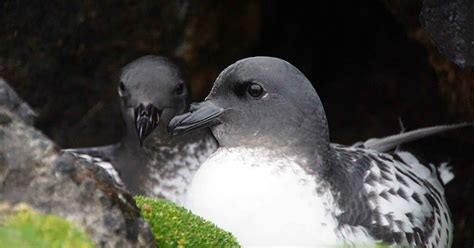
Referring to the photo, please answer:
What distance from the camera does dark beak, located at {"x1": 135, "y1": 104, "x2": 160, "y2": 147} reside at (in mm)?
5660

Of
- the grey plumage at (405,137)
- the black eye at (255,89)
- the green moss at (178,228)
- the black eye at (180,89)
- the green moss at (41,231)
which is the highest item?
the green moss at (41,231)

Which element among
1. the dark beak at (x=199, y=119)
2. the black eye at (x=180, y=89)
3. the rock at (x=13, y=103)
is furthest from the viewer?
the black eye at (x=180, y=89)

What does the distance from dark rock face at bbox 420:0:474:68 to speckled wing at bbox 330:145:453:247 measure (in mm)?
756

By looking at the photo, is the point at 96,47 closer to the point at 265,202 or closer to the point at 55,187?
the point at 265,202

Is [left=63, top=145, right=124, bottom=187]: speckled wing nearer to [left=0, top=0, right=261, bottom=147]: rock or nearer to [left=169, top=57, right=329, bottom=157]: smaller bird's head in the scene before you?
[left=0, top=0, right=261, bottom=147]: rock

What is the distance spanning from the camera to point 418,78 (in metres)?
8.21

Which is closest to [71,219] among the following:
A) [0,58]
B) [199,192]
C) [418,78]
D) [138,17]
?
[199,192]

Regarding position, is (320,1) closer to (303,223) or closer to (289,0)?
(289,0)

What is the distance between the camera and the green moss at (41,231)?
3076mm

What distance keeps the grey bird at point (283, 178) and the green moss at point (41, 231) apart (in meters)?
1.53

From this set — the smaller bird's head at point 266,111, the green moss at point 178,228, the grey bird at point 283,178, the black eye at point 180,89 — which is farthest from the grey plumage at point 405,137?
the green moss at point 178,228

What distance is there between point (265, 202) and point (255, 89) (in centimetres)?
61

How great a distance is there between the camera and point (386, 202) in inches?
199

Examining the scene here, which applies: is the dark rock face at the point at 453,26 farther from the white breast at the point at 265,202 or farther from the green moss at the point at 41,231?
the green moss at the point at 41,231
